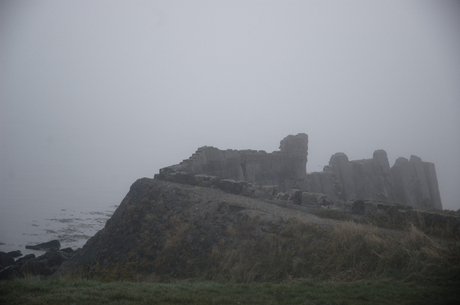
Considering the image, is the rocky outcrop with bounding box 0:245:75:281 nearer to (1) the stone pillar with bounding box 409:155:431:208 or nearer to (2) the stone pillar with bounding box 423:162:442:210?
(1) the stone pillar with bounding box 409:155:431:208

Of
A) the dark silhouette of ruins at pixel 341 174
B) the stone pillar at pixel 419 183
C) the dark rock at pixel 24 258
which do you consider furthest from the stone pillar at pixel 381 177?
the dark rock at pixel 24 258

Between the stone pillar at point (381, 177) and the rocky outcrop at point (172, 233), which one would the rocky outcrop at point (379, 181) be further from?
the rocky outcrop at point (172, 233)

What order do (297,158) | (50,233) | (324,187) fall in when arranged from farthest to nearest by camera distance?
1. (50,233)
2. (297,158)
3. (324,187)

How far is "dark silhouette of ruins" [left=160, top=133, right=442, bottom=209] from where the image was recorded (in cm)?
1927

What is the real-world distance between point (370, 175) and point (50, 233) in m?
22.4

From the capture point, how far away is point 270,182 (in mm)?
19859

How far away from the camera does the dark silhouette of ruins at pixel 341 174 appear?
19266 mm

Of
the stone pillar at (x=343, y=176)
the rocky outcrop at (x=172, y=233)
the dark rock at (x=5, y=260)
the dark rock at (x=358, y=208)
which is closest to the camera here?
the rocky outcrop at (x=172, y=233)

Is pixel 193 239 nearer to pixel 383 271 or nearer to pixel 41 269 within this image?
pixel 383 271

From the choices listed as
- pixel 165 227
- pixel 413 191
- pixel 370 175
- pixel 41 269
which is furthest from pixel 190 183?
pixel 413 191

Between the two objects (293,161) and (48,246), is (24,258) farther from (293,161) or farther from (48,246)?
(293,161)

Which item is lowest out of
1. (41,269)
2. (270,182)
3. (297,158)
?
(41,269)

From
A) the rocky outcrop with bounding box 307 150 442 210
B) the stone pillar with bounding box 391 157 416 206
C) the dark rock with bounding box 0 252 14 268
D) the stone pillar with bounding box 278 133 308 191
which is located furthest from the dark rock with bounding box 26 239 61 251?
the stone pillar with bounding box 391 157 416 206

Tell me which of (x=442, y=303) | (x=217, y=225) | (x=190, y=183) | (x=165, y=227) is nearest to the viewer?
(x=442, y=303)
